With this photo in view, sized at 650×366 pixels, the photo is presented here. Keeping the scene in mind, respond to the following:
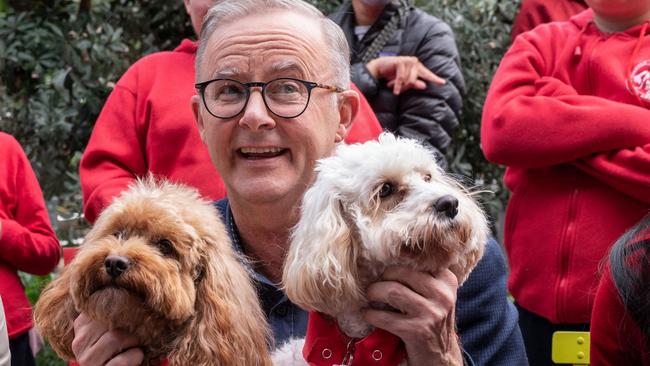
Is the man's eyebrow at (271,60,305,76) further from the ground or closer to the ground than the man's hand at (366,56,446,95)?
further from the ground

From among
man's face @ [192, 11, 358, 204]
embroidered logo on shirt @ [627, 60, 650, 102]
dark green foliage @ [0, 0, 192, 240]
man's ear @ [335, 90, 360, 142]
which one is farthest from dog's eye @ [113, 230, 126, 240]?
dark green foliage @ [0, 0, 192, 240]

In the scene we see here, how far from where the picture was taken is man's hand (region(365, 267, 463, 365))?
1.90 m

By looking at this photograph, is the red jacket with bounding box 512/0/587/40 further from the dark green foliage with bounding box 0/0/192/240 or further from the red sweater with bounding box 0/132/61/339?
the red sweater with bounding box 0/132/61/339

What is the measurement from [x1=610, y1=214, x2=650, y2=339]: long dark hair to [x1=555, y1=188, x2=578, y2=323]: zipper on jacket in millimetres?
899

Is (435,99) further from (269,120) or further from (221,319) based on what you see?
(221,319)

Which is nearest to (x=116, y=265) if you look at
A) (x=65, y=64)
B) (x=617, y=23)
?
(x=617, y=23)

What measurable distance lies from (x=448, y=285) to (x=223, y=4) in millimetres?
1019

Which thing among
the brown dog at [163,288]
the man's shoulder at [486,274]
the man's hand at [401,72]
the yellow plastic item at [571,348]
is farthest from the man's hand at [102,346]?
the man's hand at [401,72]

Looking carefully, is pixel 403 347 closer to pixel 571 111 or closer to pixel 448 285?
pixel 448 285

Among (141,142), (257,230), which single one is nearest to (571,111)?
(257,230)

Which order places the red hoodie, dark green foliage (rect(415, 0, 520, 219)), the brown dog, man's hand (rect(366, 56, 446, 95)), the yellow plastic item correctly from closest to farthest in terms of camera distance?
the brown dog → the yellow plastic item → the red hoodie → man's hand (rect(366, 56, 446, 95)) → dark green foliage (rect(415, 0, 520, 219))

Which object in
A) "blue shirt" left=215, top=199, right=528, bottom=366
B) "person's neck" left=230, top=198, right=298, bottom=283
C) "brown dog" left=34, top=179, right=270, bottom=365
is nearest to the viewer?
"brown dog" left=34, top=179, right=270, bottom=365

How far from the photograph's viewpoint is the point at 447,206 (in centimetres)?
189

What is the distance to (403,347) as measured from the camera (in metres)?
1.99
